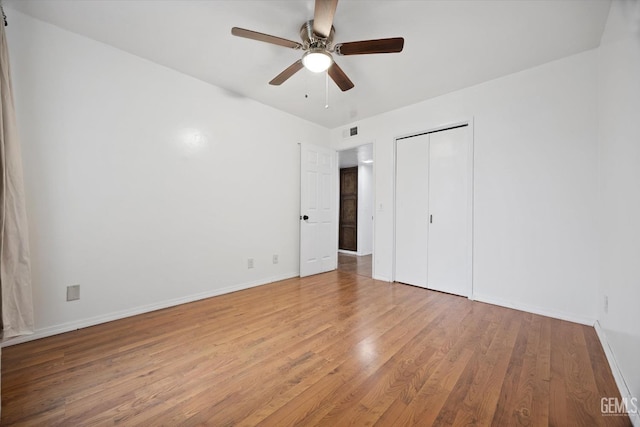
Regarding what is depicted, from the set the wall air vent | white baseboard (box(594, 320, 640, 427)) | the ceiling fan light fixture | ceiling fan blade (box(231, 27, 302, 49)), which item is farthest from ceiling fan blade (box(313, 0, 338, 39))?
white baseboard (box(594, 320, 640, 427))

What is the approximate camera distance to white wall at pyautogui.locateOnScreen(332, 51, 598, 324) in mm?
2334

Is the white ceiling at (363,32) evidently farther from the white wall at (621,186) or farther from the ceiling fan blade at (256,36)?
the white wall at (621,186)

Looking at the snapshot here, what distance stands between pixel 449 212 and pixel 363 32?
7.61 feet

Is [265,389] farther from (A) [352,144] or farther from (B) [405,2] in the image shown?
(A) [352,144]

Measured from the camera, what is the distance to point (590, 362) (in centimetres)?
174

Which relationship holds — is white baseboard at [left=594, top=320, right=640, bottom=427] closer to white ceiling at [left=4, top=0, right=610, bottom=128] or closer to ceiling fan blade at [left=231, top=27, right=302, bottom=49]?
white ceiling at [left=4, top=0, right=610, bottom=128]

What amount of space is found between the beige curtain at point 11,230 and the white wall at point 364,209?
5.49m

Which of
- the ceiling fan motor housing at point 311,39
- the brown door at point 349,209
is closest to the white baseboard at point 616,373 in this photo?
the ceiling fan motor housing at point 311,39

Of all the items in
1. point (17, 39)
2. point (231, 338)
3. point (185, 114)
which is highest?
point (17, 39)

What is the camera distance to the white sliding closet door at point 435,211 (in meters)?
3.09

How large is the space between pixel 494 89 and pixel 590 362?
9.00 ft

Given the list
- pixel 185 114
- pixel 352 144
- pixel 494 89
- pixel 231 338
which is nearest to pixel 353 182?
pixel 352 144

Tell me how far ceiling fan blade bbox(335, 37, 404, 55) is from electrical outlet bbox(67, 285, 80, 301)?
3.09 meters

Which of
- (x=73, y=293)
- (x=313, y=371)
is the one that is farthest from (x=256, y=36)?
(x=73, y=293)
